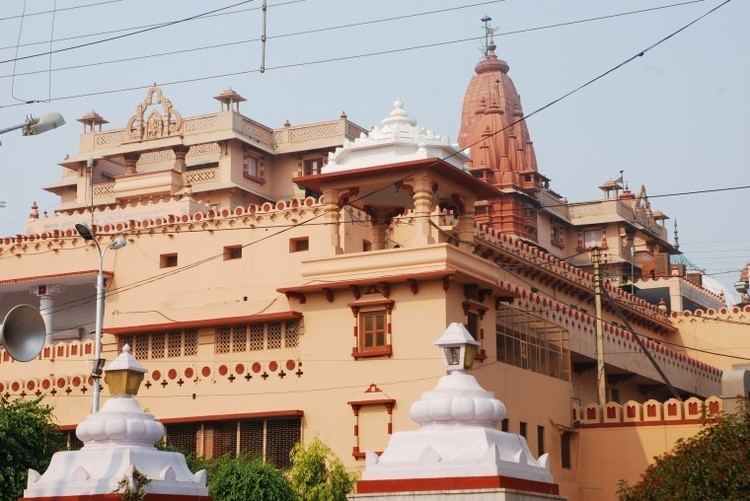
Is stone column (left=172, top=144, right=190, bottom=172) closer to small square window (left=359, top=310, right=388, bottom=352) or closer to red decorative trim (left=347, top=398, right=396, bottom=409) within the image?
small square window (left=359, top=310, right=388, bottom=352)

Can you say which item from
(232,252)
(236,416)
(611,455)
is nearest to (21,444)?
(236,416)

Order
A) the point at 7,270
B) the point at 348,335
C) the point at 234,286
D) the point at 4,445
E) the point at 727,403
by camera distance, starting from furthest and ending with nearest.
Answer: the point at 7,270 < the point at 234,286 < the point at 348,335 < the point at 727,403 < the point at 4,445

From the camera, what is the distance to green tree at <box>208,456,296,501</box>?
93.8 feet

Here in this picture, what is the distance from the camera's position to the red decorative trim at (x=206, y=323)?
33.4m

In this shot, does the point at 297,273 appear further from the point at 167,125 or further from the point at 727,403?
the point at 167,125

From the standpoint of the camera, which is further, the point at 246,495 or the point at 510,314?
the point at 510,314

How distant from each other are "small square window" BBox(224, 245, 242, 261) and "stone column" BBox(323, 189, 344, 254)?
3177mm

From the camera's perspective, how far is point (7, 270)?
39531 millimetres

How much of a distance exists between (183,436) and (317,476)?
482 centimetres

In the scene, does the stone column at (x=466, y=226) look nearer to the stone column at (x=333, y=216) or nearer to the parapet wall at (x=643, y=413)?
the stone column at (x=333, y=216)

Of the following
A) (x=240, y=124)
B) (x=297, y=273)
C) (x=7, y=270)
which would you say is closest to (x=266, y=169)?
(x=240, y=124)

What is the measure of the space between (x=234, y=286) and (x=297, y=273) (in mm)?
1975

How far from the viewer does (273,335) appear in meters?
33.8

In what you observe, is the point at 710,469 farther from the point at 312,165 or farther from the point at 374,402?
the point at 312,165
